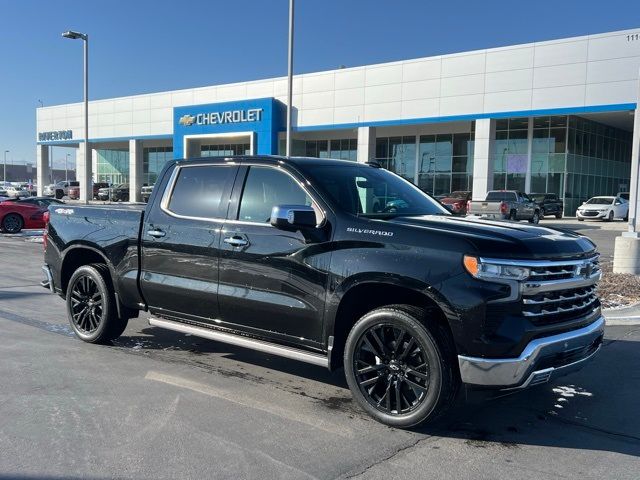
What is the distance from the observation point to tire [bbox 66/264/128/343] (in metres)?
6.47

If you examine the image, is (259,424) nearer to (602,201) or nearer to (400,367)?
(400,367)

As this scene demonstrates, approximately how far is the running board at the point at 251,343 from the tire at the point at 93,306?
26.7 inches

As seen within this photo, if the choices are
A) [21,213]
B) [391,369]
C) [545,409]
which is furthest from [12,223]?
[545,409]

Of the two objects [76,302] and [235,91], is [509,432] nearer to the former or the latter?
[76,302]

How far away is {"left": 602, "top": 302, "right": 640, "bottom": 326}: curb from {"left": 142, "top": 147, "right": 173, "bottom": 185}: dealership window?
2130 inches

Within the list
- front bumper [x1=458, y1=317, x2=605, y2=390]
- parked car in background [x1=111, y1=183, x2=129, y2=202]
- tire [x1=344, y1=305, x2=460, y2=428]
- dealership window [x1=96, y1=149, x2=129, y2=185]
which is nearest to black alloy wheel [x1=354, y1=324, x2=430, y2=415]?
tire [x1=344, y1=305, x2=460, y2=428]

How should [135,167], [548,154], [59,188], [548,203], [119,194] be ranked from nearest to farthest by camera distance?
[548,203]
[548,154]
[135,167]
[119,194]
[59,188]

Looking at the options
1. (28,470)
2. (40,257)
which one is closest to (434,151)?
(40,257)

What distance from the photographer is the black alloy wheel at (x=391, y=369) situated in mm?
4293

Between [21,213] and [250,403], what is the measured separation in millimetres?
19563

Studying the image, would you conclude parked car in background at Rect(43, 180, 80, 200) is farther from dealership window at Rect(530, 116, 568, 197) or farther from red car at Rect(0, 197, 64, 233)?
dealership window at Rect(530, 116, 568, 197)

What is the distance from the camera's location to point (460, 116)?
35.1m

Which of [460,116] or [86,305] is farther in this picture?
[460,116]

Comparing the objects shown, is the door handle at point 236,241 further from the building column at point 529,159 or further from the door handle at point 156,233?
the building column at point 529,159
